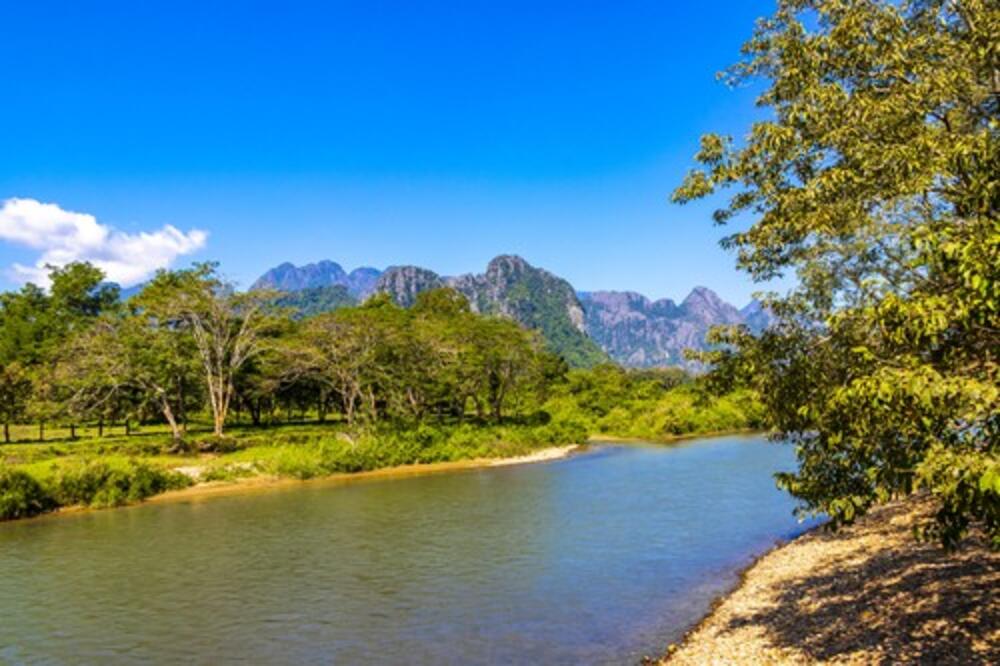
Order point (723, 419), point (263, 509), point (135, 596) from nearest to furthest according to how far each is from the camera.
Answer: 1. point (135, 596)
2. point (263, 509)
3. point (723, 419)

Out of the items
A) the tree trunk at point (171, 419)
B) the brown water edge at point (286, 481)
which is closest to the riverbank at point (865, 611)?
the brown water edge at point (286, 481)

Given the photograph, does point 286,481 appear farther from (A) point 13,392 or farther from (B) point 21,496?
(A) point 13,392

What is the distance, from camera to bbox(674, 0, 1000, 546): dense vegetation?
7.47 m

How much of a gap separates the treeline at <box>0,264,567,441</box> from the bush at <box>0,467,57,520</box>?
15550 millimetres

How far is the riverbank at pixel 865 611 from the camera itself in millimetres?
13336

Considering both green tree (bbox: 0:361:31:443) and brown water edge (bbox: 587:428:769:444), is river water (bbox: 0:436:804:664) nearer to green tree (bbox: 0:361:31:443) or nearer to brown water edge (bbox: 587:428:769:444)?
green tree (bbox: 0:361:31:443)

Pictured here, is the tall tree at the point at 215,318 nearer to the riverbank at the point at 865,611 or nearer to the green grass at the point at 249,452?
the green grass at the point at 249,452

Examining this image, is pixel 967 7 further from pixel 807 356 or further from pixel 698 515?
pixel 698 515

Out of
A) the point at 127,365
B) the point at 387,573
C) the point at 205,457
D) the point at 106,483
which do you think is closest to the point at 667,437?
the point at 205,457

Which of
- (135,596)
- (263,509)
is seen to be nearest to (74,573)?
(135,596)

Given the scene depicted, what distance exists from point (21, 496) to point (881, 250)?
45306mm

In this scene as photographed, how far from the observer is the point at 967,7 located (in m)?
11.0

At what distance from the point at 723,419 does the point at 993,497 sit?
8929 centimetres

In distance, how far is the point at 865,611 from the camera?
16.0 metres
